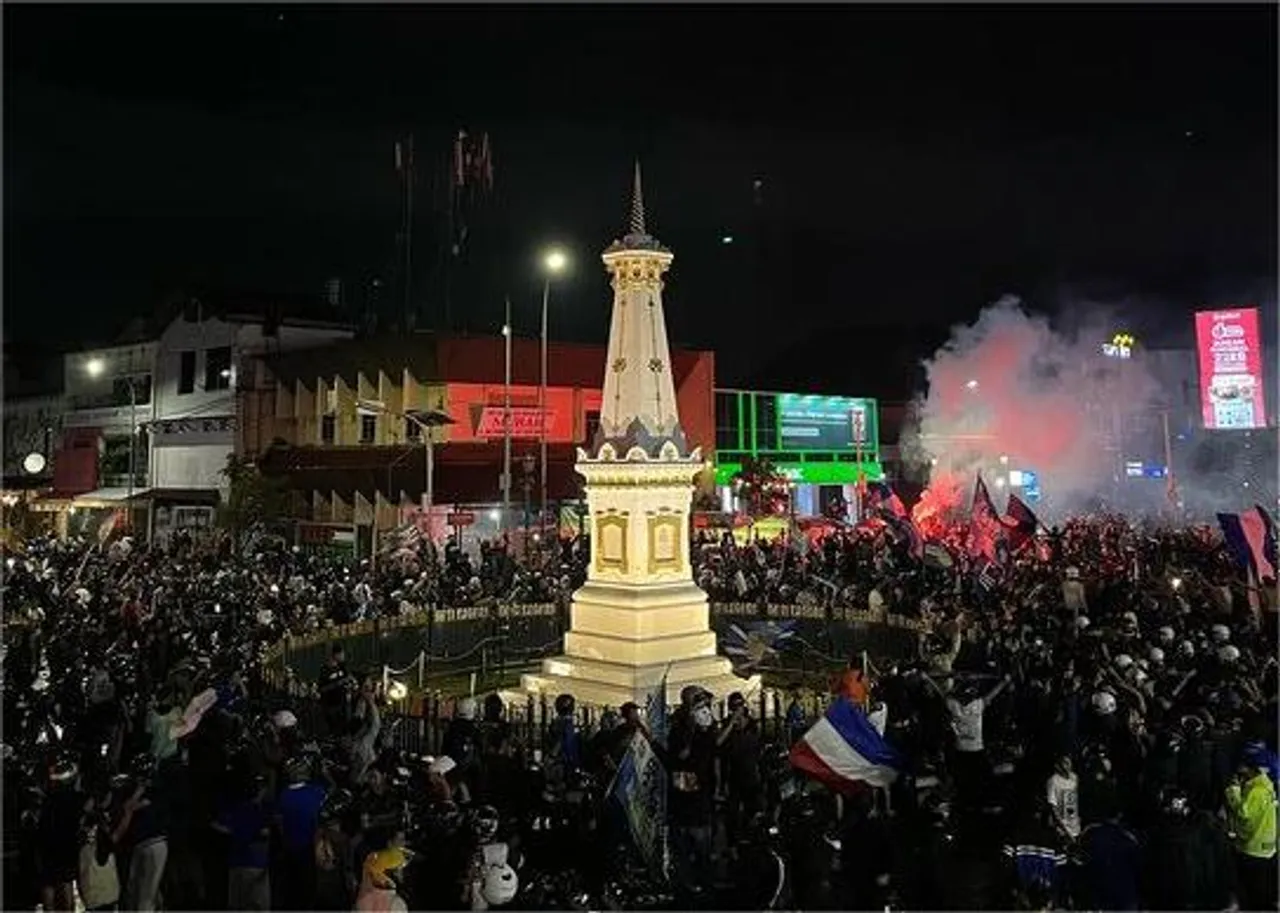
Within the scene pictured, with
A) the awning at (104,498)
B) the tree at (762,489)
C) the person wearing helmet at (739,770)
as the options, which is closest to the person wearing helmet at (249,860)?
the person wearing helmet at (739,770)

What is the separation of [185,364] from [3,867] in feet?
141

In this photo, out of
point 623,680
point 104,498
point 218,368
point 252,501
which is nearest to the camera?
point 623,680

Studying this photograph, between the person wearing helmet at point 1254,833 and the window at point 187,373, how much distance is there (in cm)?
4680

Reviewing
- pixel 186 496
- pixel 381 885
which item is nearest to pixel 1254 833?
pixel 381 885

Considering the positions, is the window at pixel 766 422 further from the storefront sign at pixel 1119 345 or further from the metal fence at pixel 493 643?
the storefront sign at pixel 1119 345

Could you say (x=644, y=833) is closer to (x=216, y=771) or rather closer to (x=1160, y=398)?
(x=216, y=771)

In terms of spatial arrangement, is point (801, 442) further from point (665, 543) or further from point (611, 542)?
point (611, 542)

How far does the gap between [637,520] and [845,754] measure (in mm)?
9345

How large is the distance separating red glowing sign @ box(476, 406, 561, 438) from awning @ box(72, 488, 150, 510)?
18.8 metres

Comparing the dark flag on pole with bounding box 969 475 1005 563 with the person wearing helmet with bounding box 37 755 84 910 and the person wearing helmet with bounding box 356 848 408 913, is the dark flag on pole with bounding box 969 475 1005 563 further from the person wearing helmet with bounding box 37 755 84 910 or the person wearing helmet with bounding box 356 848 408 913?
the person wearing helmet with bounding box 37 755 84 910

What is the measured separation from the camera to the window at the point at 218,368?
1794 inches

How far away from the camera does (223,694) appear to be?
42.2ft

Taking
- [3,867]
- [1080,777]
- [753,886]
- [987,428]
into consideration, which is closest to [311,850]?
[3,867]

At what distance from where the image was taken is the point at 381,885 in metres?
6.97
